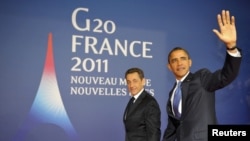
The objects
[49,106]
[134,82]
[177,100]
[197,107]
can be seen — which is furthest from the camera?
[49,106]

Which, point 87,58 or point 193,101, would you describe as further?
point 87,58

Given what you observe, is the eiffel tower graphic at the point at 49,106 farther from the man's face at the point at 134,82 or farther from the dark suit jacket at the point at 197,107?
the dark suit jacket at the point at 197,107

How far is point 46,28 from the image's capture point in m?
4.02

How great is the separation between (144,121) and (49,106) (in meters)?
1.68

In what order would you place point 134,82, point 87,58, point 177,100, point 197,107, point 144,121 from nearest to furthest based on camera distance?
point 197,107
point 177,100
point 144,121
point 134,82
point 87,58

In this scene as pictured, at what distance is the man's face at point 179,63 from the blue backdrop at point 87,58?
201cm

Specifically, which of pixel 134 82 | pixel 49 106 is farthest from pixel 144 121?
pixel 49 106

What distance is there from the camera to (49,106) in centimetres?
396

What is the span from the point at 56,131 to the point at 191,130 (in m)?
2.22

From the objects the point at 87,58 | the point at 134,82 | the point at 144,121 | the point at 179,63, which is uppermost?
the point at 87,58

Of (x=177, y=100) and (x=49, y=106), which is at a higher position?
(x=177, y=100)

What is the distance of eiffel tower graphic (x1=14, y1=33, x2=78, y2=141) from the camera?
12.7ft

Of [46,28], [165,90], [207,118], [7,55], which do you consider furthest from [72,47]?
[207,118]

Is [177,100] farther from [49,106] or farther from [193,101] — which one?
[49,106]
